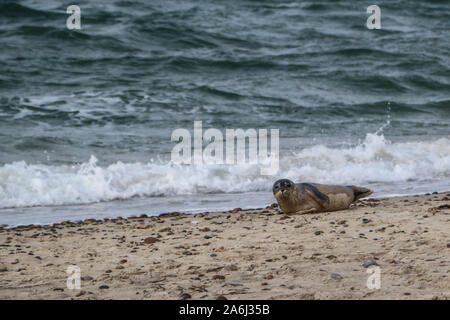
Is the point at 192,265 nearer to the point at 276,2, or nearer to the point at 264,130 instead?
the point at 264,130

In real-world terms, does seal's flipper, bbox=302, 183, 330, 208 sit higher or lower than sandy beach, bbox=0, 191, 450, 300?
higher

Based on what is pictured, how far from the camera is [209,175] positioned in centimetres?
863

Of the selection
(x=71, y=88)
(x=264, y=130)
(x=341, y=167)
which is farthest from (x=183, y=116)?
(x=341, y=167)

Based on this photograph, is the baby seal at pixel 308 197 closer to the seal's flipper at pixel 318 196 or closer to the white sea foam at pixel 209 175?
the seal's flipper at pixel 318 196

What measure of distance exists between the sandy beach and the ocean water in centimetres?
129

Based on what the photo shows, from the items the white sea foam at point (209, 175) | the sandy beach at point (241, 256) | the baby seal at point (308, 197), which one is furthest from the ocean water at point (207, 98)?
the sandy beach at point (241, 256)

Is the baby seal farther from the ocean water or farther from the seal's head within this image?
the ocean water

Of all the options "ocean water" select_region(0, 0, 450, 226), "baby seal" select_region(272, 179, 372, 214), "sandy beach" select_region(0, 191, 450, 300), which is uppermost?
"ocean water" select_region(0, 0, 450, 226)

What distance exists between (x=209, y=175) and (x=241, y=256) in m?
3.94

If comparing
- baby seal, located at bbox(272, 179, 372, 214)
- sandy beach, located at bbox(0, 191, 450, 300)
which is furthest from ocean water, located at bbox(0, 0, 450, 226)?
sandy beach, located at bbox(0, 191, 450, 300)

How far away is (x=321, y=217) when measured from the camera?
19.9 ft

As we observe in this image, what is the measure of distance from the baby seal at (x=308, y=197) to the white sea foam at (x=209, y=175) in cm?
211

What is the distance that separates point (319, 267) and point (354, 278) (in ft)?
1.12

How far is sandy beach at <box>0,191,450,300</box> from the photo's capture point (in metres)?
3.88
